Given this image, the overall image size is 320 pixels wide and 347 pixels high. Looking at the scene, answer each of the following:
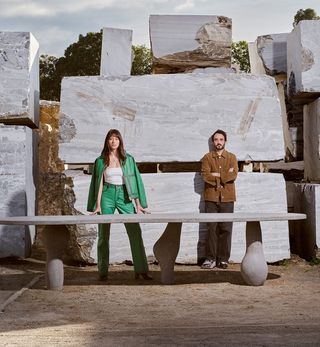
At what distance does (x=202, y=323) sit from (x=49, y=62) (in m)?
24.8

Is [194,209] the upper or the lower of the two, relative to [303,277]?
upper

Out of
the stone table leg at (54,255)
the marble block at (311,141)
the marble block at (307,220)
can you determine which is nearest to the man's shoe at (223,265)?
the marble block at (307,220)

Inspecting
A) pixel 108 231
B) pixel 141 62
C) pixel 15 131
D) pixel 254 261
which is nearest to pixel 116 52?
pixel 15 131

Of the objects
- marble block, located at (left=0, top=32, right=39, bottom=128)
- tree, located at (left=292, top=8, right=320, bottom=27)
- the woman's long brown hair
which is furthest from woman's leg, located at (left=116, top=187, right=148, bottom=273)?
tree, located at (left=292, top=8, right=320, bottom=27)

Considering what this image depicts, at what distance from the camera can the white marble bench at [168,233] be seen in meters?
6.27

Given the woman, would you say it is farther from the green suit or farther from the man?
the man

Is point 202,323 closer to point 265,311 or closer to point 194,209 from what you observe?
point 265,311

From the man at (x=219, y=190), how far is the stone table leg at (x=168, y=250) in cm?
107

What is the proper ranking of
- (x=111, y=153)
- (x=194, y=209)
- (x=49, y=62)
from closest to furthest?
(x=111, y=153)
(x=194, y=209)
(x=49, y=62)

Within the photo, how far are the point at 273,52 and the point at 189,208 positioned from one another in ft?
7.96

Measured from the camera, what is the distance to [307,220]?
28.9 ft

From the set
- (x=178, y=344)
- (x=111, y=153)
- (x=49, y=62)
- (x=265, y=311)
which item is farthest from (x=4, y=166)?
(x=49, y=62)

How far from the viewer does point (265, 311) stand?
221 inches

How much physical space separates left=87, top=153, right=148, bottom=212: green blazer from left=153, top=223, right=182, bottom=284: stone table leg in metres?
0.36
